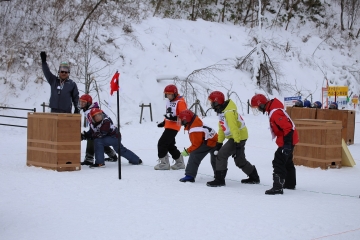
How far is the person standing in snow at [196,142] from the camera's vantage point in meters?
8.86

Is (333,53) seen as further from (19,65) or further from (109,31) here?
(19,65)

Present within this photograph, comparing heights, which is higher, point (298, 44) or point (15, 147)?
point (298, 44)

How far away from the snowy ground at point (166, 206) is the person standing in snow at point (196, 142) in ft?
0.84

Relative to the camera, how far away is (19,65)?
22000 mm

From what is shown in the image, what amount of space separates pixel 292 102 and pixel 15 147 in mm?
9557

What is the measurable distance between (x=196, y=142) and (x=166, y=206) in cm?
221

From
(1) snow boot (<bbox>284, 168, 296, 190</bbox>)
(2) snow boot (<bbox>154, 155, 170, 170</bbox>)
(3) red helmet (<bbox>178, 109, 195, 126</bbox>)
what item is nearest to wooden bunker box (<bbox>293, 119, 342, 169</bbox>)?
(1) snow boot (<bbox>284, 168, 296, 190</bbox>)

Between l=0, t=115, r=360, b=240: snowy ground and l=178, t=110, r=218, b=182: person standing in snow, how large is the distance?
0.84 feet

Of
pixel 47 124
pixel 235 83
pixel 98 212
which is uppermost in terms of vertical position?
pixel 235 83

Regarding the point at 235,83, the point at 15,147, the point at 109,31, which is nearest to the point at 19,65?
the point at 109,31

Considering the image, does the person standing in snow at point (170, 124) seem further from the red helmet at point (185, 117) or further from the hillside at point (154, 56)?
the hillside at point (154, 56)

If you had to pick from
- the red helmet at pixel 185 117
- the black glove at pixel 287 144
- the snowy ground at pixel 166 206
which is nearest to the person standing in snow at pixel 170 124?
the snowy ground at pixel 166 206

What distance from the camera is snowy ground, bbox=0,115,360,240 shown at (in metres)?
5.59

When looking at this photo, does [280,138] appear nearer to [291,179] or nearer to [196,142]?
[291,179]
